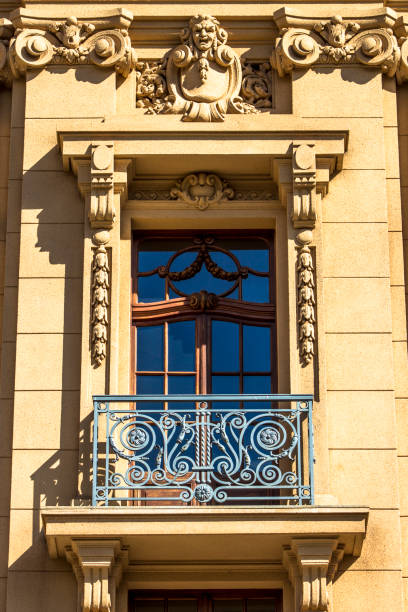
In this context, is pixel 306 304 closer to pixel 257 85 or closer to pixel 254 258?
pixel 254 258

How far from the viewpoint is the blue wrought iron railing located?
51.2 feet

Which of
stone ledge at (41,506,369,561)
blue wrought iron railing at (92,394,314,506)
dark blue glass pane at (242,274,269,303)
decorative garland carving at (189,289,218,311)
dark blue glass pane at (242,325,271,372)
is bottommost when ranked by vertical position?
stone ledge at (41,506,369,561)

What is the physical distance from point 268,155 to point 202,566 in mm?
4267

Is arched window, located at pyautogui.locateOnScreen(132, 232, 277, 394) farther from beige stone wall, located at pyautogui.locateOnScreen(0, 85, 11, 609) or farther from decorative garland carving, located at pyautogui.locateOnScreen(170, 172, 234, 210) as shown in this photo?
beige stone wall, located at pyautogui.locateOnScreen(0, 85, 11, 609)

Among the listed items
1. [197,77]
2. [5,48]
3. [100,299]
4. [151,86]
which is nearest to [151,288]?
[100,299]

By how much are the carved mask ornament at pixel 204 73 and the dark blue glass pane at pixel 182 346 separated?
2.30 metres

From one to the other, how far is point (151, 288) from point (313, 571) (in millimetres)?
3686

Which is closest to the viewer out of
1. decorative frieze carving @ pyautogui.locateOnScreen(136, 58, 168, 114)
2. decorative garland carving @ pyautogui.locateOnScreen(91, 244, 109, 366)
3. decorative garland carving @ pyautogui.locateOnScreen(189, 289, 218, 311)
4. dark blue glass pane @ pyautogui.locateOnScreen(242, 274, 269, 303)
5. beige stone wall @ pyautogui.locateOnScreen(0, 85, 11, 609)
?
beige stone wall @ pyautogui.locateOnScreen(0, 85, 11, 609)

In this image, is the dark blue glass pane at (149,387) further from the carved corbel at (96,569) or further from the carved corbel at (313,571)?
the carved corbel at (313,571)

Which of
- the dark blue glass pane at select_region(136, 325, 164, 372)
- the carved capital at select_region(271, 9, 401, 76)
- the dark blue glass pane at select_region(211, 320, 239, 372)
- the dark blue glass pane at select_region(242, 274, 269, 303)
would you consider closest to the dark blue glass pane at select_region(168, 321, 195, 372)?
the dark blue glass pane at select_region(136, 325, 164, 372)

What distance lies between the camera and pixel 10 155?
1758 centimetres

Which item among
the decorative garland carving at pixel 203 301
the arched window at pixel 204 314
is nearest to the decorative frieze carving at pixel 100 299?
the arched window at pixel 204 314

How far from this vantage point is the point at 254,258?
57.5ft

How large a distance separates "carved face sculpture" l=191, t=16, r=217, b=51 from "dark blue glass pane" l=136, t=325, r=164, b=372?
307 cm
